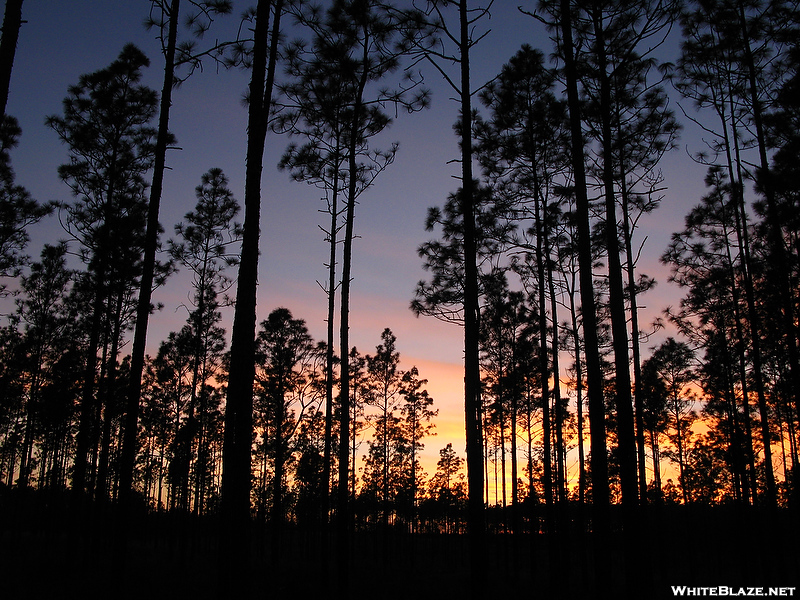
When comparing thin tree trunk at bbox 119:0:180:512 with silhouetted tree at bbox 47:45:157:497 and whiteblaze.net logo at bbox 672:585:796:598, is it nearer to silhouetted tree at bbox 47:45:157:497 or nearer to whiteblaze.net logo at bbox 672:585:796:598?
silhouetted tree at bbox 47:45:157:497

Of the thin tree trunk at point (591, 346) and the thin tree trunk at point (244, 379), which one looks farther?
the thin tree trunk at point (591, 346)

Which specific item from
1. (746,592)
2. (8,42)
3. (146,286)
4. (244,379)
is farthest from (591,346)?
(746,592)

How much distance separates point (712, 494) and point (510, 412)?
20.3 metres

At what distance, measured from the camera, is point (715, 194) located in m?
16.7

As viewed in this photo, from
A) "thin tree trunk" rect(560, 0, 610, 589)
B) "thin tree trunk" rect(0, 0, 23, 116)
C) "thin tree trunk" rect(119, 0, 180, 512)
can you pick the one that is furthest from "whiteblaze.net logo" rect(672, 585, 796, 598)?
"thin tree trunk" rect(0, 0, 23, 116)

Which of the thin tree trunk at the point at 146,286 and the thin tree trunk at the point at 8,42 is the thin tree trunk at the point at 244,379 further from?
the thin tree trunk at the point at 146,286

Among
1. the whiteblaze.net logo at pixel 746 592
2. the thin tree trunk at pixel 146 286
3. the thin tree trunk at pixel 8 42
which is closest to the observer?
the thin tree trunk at pixel 8 42

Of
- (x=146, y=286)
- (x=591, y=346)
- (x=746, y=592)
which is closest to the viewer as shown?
(x=591, y=346)

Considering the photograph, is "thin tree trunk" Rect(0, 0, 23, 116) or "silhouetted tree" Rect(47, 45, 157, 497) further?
"silhouetted tree" Rect(47, 45, 157, 497)

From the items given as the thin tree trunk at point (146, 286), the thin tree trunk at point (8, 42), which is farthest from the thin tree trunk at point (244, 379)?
the thin tree trunk at point (146, 286)

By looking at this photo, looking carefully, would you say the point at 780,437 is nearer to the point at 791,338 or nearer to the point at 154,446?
the point at 791,338

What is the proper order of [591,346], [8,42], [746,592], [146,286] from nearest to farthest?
[8,42]
[591,346]
[146,286]
[746,592]

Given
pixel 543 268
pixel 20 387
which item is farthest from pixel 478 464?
pixel 20 387

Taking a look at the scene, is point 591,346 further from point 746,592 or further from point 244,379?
point 746,592
